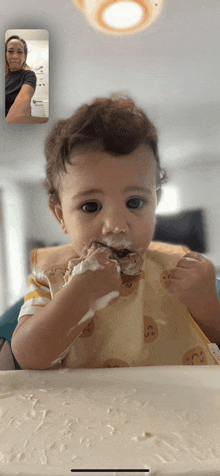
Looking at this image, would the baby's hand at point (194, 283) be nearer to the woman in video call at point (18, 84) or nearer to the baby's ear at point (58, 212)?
the baby's ear at point (58, 212)

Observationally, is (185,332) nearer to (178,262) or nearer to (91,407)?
(178,262)

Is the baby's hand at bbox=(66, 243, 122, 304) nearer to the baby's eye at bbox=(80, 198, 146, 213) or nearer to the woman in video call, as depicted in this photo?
the baby's eye at bbox=(80, 198, 146, 213)

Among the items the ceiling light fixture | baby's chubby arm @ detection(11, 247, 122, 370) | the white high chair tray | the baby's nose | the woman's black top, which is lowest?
the white high chair tray

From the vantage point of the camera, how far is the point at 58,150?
0.58 meters

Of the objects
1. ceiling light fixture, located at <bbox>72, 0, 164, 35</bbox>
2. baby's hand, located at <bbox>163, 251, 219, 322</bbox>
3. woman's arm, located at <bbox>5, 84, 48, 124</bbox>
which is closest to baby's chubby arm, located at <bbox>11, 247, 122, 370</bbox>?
baby's hand, located at <bbox>163, 251, 219, 322</bbox>

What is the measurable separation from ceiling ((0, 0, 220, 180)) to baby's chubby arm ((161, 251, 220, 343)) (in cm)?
17

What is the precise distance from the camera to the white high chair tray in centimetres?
29

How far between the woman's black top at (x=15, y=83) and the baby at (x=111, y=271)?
9cm

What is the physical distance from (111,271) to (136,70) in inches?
13.3

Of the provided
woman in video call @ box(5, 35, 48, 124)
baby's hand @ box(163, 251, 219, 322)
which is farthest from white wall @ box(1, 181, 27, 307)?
A: baby's hand @ box(163, 251, 219, 322)

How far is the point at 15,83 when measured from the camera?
0.60 meters

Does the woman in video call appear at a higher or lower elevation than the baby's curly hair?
higher

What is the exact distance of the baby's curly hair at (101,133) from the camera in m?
0.55

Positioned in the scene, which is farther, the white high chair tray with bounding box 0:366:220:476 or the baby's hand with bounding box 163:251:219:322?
the baby's hand with bounding box 163:251:219:322
